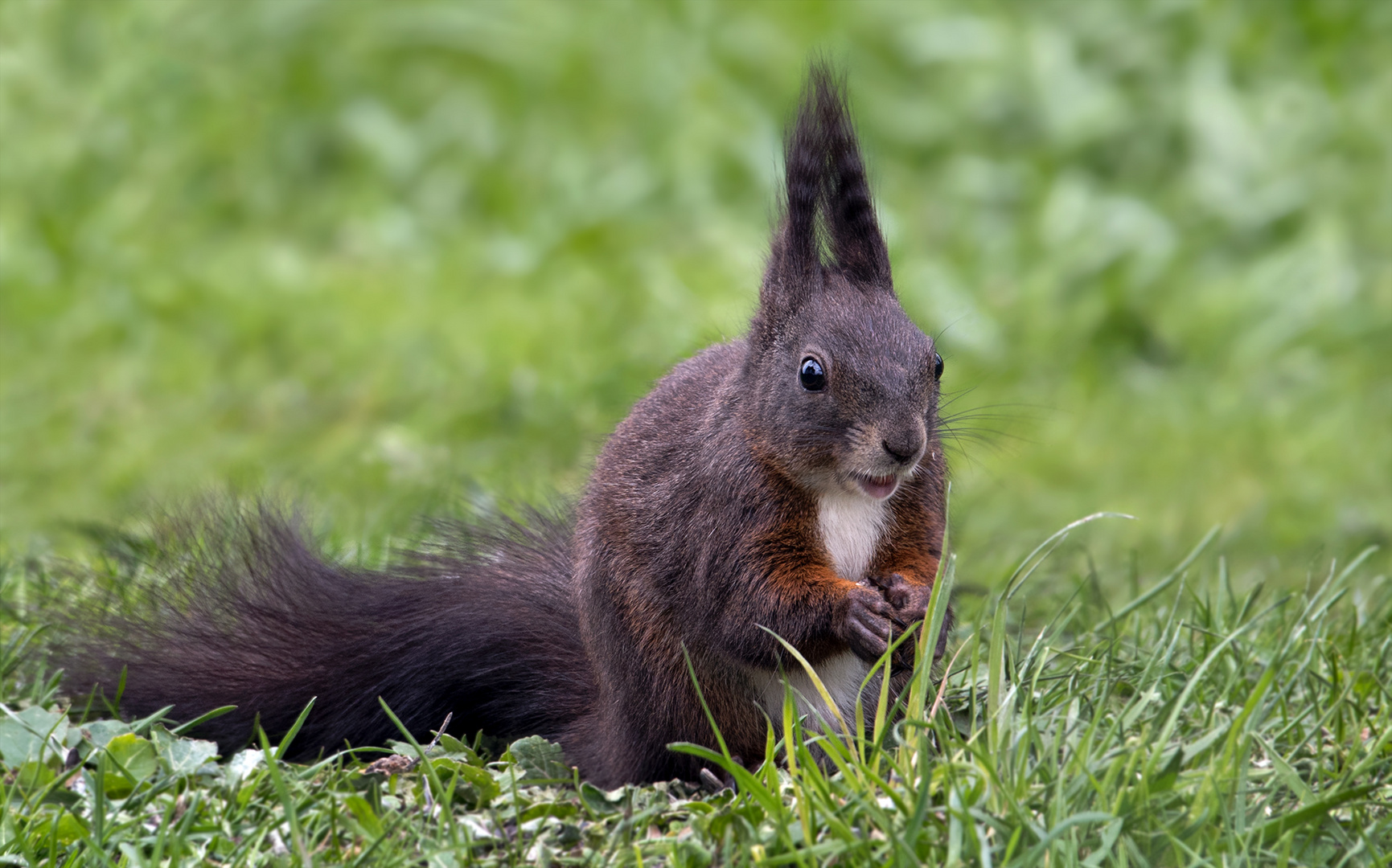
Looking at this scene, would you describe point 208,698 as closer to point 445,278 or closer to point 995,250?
point 445,278

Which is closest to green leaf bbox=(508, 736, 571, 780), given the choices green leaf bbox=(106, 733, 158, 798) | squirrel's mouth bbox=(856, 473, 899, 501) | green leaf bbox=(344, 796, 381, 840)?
green leaf bbox=(344, 796, 381, 840)

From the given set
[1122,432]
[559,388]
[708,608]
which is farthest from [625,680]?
[1122,432]

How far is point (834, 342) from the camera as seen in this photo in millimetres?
2484

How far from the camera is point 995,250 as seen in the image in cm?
686

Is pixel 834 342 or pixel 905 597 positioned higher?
pixel 834 342

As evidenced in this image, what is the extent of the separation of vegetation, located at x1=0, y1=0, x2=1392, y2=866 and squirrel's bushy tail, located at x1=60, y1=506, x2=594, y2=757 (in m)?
0.43

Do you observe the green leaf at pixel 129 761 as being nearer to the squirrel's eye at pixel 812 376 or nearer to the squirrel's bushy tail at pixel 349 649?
the squirrel's bushy tail at pixel 349 649

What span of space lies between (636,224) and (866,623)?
15.4ft

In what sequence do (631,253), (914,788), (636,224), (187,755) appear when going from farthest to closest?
(636,224), (631,253), (187,755), (914,788)

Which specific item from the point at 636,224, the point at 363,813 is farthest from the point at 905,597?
the point at 636,224

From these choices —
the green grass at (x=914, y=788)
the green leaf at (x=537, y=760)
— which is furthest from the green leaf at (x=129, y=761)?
the green leaf at (x=537, y=760)

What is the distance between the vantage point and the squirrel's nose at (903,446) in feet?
7.85

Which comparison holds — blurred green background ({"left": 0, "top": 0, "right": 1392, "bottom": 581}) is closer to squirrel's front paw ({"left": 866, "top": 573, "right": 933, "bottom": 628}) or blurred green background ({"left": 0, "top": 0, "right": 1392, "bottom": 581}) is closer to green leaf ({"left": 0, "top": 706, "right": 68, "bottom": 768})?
green leaf ({"left": 0, "top": 706, "right": 68, "bottom": 768})

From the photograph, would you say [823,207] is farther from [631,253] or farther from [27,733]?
[631,253]
